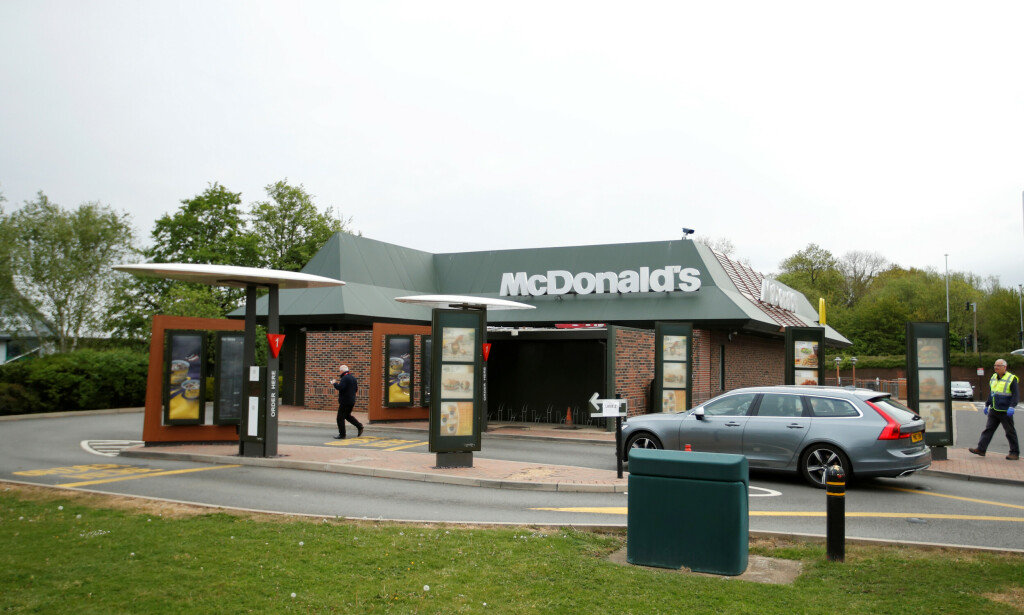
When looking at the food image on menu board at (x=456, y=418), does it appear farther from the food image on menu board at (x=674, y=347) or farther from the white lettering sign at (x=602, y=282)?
the white lettering sign at (x=602, y=282)

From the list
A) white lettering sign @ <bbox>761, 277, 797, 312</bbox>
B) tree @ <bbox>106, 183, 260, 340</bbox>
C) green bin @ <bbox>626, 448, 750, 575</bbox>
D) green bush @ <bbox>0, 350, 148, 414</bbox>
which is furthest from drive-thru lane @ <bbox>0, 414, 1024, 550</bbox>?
tree @ <bbox>106, 183, 260, 340</bbox>

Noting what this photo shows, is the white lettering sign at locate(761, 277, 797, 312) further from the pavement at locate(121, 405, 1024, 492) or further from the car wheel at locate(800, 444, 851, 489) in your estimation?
the car wheel at locate(800, 444, 851, 489)

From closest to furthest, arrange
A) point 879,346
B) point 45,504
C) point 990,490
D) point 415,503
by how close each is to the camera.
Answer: point 45,504, point 415,503, point 990,490, point 879,346

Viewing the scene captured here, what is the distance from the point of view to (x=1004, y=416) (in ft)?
47.8

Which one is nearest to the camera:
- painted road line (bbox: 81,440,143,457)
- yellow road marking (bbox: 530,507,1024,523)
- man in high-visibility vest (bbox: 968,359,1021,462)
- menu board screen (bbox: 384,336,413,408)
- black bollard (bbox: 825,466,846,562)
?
black bollard (bbox: 825,466,846,562)

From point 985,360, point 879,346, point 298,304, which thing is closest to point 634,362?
point 298,304

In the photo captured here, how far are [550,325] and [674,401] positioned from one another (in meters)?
11.0

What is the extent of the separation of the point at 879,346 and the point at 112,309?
62.4 metres

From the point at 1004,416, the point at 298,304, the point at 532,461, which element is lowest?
the point at 532,461

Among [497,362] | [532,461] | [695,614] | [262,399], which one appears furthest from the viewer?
[497,362]

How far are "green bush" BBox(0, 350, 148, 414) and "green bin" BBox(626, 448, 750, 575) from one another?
78.7 feet

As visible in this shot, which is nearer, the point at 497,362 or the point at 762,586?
the point at 762,586

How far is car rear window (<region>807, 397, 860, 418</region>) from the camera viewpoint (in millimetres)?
11469

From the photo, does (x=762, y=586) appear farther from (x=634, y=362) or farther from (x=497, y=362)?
(x=497, y=362)
